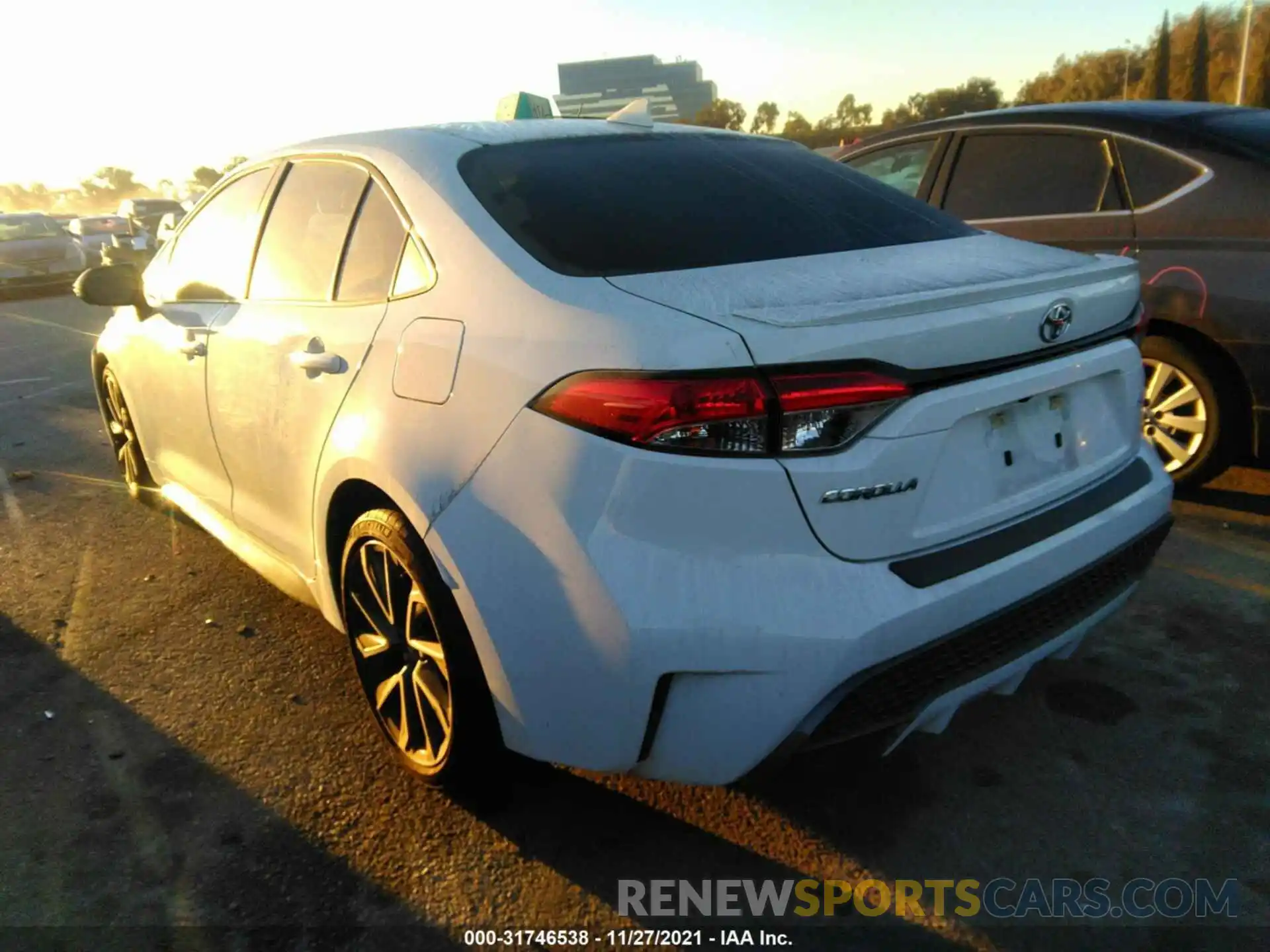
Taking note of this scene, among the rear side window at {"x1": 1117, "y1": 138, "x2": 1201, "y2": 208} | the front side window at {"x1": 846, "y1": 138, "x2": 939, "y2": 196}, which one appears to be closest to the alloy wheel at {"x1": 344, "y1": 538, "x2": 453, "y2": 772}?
the rear side window at {"x1": 1117, "y1": 138, "x2": 1201, "y2": 208}

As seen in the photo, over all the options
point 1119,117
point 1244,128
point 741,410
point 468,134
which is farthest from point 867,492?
point 1119,117

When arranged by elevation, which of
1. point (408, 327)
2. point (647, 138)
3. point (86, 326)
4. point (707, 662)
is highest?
point (647, 138)

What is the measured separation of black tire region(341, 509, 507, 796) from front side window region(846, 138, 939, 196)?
3698 millimetres

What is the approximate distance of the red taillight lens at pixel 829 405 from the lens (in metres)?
1.74

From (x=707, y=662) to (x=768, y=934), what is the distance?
0.71m

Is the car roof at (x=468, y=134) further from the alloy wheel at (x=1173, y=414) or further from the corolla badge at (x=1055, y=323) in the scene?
the alloy wheel at (x=1173, y=414)

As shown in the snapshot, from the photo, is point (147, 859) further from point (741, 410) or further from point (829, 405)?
point (829, 405)

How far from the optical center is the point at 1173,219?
4.06m

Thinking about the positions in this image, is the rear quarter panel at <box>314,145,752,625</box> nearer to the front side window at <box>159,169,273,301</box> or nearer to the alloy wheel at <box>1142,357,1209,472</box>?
the front side window at <box>159,169,273,301</box>

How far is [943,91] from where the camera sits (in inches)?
2456

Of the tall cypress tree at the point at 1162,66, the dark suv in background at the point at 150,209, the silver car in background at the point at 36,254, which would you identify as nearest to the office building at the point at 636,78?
the tall cypress tree at the point at 1162,66

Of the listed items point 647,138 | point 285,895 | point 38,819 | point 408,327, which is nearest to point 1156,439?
point 647,138

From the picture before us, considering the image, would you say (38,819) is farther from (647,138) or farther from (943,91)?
(943,91)

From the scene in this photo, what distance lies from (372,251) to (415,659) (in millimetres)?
1045
